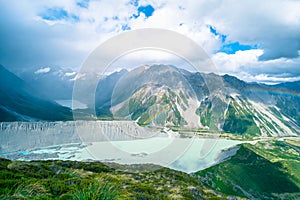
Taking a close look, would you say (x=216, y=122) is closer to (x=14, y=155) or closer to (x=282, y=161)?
(x=282, y=161)

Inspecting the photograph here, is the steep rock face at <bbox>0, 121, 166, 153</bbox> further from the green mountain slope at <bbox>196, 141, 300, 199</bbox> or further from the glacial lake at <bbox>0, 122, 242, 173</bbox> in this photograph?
the green mountain slope at <bbox>196, 141, 300, 199</bbox>

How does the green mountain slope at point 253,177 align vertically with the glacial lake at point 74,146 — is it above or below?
below

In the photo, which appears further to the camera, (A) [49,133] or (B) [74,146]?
(A) [49,133]

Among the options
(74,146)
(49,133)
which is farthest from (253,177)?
(49,133)

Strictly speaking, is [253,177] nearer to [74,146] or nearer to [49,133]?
[74,146]

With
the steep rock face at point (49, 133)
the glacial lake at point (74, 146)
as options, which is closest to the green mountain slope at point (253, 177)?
the glacial lake at point (74, 146)

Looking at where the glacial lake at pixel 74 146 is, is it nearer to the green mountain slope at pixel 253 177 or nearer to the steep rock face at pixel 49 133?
the steep rock face at pixel 49 133

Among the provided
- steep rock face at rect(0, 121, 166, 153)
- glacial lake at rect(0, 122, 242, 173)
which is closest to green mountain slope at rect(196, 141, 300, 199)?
glacial lake at rect(0, 122, 242, 173)

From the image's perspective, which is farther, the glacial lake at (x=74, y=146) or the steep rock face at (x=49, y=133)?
the steep rock face at (x=49, y=133)

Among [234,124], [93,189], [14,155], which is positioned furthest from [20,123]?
[234,124]
